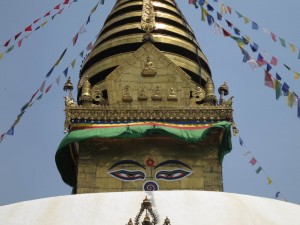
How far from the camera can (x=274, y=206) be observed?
7387 millimetres

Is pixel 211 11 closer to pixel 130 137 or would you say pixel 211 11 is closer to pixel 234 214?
pixel 130 137

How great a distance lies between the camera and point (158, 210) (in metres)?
6.93

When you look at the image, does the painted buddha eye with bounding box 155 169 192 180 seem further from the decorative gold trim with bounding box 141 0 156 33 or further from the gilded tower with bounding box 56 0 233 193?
the decorative gold trim with bounding box 141 0 156 33

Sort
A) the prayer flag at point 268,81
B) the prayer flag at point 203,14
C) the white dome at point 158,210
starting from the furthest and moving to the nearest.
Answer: the prayer flag at point 203,14
the prayer flag at point 268,81
the white dome at point 158,210

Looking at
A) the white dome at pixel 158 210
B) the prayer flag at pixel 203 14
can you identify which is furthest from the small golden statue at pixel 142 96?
the white dome at pixel 158 210

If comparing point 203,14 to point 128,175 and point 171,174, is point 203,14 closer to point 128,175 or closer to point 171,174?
point 171,174

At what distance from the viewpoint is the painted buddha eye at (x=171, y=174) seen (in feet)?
40.4

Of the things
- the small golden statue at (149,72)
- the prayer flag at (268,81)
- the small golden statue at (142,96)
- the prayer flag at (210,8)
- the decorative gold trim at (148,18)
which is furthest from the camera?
the decorative gold trim at (148,18)

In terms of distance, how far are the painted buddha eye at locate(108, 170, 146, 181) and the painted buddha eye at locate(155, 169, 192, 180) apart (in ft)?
1.05

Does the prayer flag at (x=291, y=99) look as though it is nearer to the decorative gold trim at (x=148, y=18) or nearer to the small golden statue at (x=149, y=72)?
the small golden statue at (x=149, y=72)

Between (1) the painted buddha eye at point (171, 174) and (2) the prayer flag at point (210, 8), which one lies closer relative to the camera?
(2) the prayer flag at point (210, 8)

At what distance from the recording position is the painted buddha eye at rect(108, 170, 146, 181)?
12297mm

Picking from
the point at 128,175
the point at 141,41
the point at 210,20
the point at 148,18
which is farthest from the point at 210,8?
the point at 128,175

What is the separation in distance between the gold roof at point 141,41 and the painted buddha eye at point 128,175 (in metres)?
3.21
